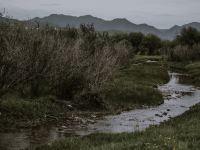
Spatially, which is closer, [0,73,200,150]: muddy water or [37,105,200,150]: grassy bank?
[37,105,200,150]: grassy bank

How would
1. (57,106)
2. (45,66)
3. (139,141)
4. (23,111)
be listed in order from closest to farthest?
1. (139,141)
2. (23,111)
3. (45,66)
4. (57,106)

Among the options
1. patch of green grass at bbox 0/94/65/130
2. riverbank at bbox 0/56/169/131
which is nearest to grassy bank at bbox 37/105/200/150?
patch of green grass at bbox 0/94/65/130

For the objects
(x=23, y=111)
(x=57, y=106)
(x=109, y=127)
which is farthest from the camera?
(x=57, y=106)

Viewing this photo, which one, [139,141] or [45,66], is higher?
[45,66]

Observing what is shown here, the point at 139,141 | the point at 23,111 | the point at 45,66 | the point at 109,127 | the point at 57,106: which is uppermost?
the point at 45,66

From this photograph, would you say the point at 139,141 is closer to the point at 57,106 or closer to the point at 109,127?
the point at 109,127

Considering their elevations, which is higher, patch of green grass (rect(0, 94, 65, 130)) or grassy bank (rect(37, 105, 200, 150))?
grassy bank (rect(37, 105, 200, 150))

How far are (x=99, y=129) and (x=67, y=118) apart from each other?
367 centimetres

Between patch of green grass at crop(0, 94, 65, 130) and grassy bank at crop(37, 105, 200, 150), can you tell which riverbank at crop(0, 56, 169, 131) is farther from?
grassy bank at crop(37, 105, 200, 150)

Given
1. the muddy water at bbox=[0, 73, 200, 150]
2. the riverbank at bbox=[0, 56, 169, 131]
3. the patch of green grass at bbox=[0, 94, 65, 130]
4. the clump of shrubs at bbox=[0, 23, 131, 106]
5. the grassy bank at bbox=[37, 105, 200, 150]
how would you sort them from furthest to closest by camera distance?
the riverbank at bbox=[0, 56, 169, 131] → the patch of green grass at bbox=[0, 94, 65, 130] → the clump of shrubs at bbox=[0, 23, 131, 106] → the muddy water at bbox=[0, 73, 200, 150] → the grassy bank at bbox=[37, 105, 200, 150]

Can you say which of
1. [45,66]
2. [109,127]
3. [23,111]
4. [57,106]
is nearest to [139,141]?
[109,127]

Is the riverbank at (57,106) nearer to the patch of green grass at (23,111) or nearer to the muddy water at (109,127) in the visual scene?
the patch of green grass at (23,111)

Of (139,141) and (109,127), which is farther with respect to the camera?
(109,127)

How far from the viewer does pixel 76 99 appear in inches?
1271
